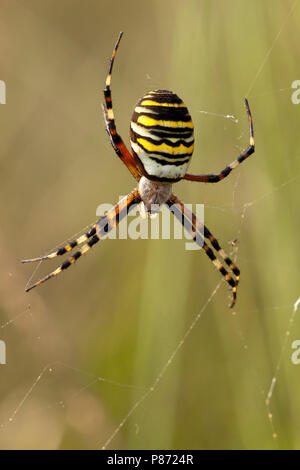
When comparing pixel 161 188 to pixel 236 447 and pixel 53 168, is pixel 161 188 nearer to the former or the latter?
pixel 53 168

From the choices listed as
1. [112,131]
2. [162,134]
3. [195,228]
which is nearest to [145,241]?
[195,228]

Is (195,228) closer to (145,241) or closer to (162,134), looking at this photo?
(145,241)

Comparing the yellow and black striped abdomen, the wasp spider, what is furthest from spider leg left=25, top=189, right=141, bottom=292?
the yellow and black striped abdomen

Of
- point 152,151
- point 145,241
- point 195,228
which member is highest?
point 152,151

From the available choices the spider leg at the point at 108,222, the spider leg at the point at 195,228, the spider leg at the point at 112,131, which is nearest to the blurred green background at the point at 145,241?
the spider leg at the point at 195,228

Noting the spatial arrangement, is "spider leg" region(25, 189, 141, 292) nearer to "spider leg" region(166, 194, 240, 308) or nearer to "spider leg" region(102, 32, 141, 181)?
"spider leg" region(166, 194, 240, 308)
